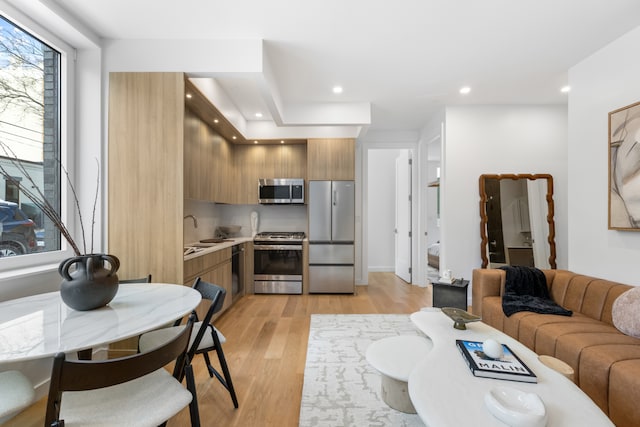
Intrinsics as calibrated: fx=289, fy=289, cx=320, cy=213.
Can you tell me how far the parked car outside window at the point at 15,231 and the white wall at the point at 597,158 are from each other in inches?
182

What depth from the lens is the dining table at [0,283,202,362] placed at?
3.57 feet

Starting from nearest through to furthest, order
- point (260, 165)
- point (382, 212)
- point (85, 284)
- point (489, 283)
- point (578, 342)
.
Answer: point (85, 284), point (578, 342), point (489, 283), point (260, 165), point (382, 212)

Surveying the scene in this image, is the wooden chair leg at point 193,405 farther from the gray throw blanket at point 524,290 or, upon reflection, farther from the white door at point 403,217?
the white door at point 403,217

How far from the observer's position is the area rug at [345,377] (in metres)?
1.75

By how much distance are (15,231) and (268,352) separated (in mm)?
2083

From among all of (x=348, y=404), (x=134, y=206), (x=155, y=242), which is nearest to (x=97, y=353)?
(x=155, y=242)

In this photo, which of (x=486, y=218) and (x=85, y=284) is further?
(x=486, y=218)

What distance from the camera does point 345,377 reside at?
219 centimetres

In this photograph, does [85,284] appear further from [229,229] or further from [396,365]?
[229,229]

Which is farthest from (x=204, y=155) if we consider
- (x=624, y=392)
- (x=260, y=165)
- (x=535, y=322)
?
(x=624, y=392)

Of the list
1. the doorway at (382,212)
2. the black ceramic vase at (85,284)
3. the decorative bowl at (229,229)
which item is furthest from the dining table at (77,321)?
the doorway at (382,212)

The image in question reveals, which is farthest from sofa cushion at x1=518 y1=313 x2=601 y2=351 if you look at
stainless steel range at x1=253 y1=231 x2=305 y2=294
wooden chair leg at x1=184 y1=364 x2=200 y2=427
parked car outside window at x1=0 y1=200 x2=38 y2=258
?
parked car outside window at x1=0 y1=200 x2=38 y2=258

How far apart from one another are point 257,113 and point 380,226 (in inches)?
139

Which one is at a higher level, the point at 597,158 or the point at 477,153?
the point at 477,153
